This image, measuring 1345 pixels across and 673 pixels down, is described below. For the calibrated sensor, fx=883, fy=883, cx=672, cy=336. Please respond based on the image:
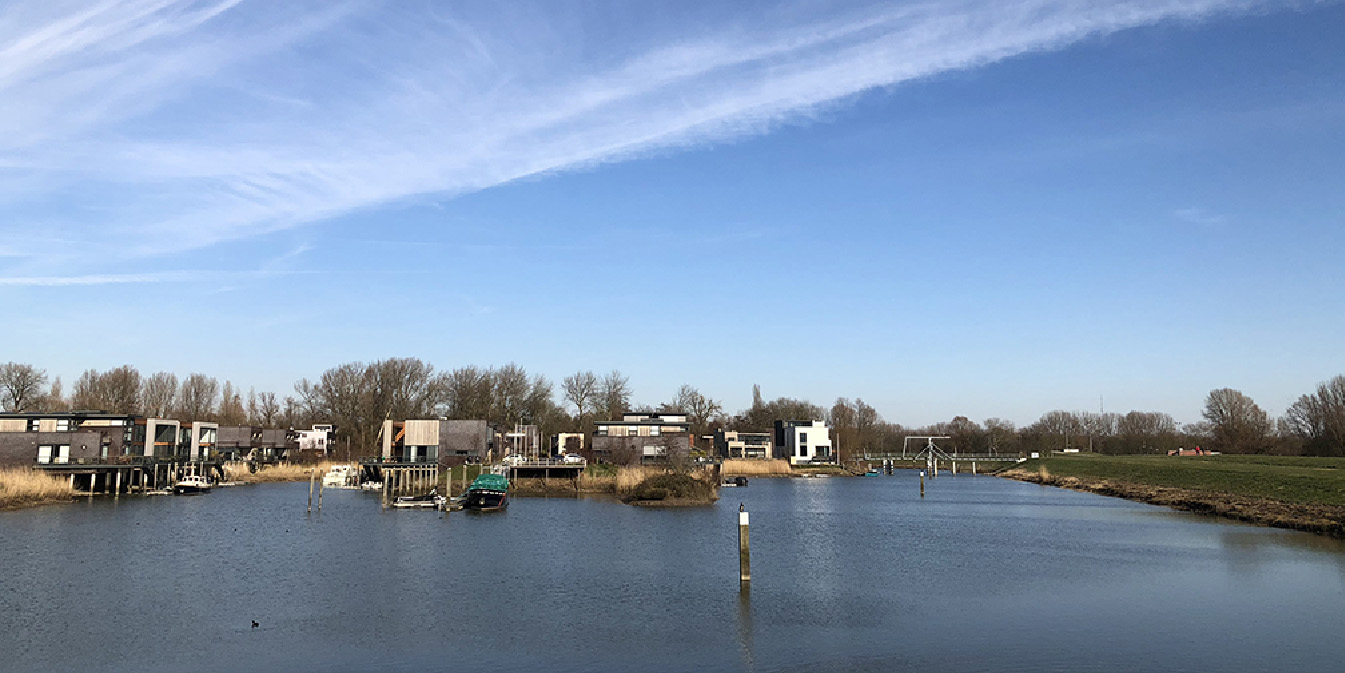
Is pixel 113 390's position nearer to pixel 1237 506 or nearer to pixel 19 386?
pixel 19 386

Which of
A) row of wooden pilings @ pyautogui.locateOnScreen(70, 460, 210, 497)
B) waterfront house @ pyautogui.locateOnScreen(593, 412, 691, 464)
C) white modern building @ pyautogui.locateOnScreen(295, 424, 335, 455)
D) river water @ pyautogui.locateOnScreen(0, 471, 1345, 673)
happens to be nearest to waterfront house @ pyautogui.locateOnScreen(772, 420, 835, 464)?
waterfront house @ pyautogui.locateOnScreen(593, 412, 691, 464)

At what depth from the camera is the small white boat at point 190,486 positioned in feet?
270

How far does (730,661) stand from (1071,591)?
1628cm

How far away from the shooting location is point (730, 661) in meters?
22.2

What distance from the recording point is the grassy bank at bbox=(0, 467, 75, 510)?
205 ft

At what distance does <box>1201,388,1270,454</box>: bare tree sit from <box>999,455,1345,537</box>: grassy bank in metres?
35.9

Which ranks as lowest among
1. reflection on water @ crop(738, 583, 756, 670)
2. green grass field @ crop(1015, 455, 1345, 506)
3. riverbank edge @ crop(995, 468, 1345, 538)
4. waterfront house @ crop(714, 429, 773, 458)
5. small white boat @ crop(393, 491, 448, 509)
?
reflection on water @ crop(738, 583, 756, 670)

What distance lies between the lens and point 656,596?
103 ft

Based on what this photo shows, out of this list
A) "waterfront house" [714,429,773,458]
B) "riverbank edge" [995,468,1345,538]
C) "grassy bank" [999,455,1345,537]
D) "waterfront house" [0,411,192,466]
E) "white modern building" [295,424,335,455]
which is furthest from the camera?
"waterfront house" [714,429,773,458]

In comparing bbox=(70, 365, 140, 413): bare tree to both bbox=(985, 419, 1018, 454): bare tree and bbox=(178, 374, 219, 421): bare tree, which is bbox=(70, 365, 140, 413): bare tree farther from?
bbox=(985, 419, 1018, 454): bare tree

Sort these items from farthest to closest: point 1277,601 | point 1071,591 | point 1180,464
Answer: point 1180,464
point 1071,591
point 1277,601

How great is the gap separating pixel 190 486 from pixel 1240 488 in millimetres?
90620

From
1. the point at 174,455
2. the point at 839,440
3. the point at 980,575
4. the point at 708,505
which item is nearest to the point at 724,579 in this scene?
the point at 980,575

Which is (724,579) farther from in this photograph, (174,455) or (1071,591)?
(174,455)
